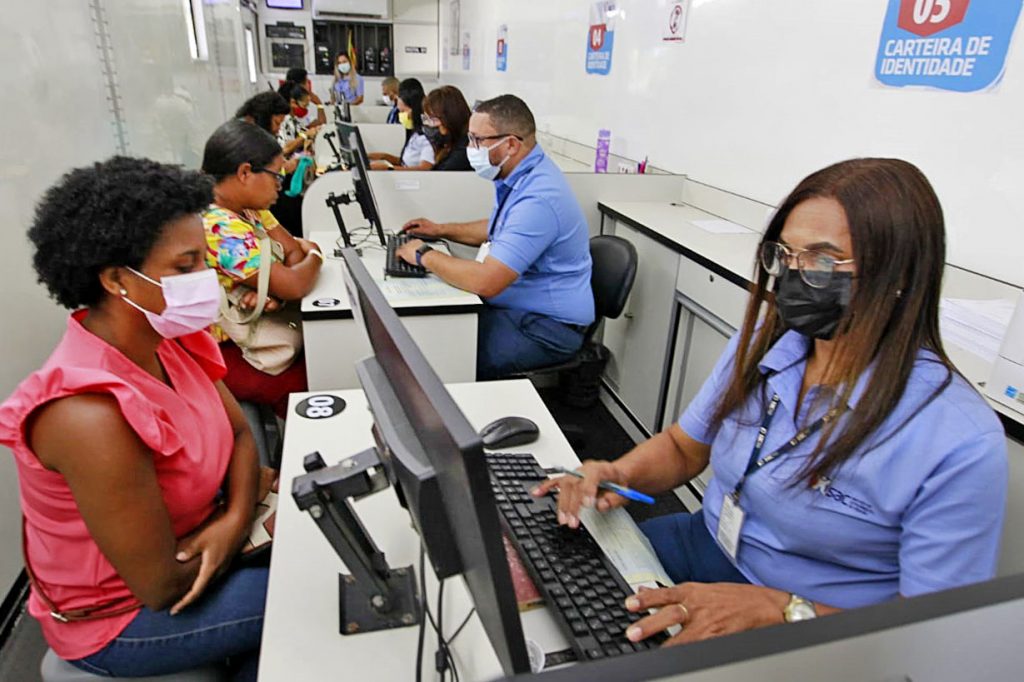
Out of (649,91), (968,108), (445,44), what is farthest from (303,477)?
(445,44)

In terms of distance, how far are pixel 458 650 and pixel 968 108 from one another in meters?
1.85

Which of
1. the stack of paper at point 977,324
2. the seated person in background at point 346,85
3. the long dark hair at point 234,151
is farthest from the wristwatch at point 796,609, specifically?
the seated person in background at point 346,85

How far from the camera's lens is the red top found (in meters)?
0.91

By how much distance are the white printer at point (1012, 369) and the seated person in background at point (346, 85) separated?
8.10m

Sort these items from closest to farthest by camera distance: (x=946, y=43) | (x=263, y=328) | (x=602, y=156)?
1. (x=946, y=43)
2. (x=263, y=328)
3. (x=602, y=156)

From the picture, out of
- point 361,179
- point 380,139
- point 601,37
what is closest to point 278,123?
point 361,179

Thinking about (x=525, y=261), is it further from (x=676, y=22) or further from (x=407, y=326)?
(x=676, y=22)

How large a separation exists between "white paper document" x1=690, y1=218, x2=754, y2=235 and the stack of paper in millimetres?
966

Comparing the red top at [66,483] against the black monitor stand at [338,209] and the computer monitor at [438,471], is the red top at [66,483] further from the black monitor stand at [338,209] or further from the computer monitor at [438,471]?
the black monitor stand at [338,209]

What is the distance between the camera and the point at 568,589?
0.90 m

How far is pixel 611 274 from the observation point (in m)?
2.35

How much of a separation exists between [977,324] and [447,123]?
259 cm

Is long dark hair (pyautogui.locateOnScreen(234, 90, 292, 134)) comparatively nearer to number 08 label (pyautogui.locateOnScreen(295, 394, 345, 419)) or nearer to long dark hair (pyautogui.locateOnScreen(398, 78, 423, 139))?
long dark hair (pyautogui.locateOnScreen(398, 78, 423, 139))

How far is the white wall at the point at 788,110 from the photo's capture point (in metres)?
1.65
